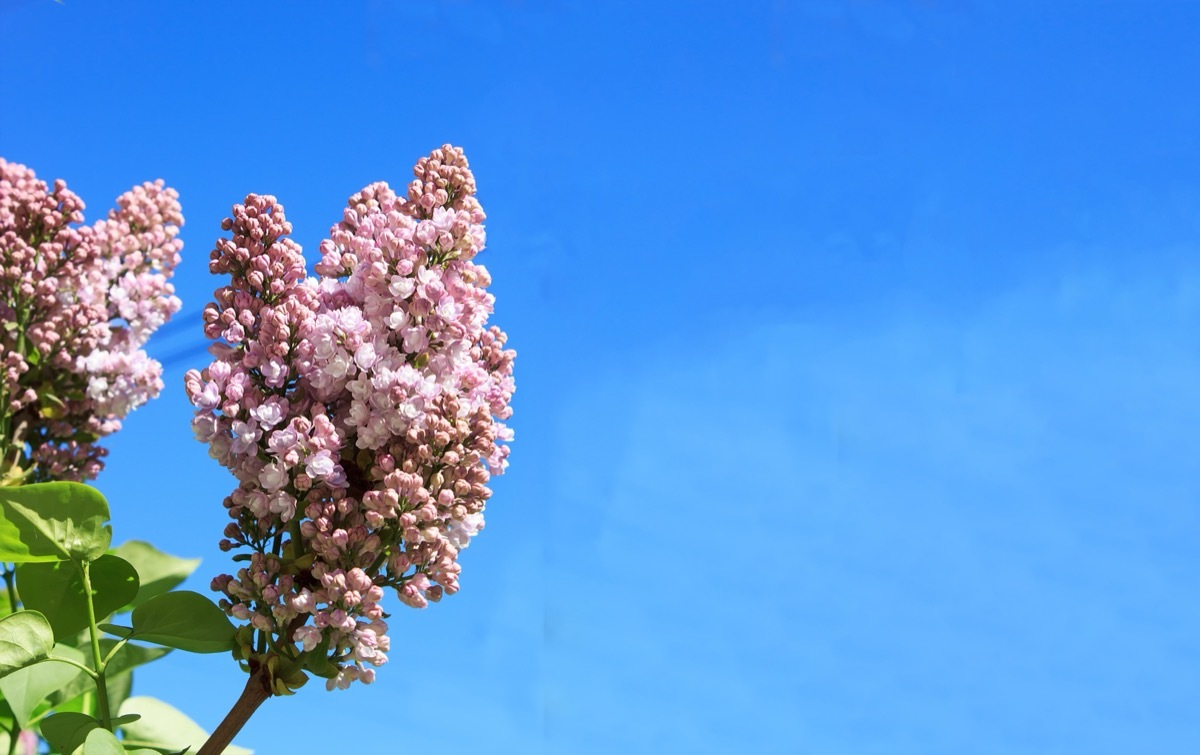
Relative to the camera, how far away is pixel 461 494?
89 centimetres

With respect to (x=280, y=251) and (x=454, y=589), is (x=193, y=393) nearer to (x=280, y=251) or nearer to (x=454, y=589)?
(x=280, y=251)

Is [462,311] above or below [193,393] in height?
above

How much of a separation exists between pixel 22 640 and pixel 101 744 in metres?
0.12

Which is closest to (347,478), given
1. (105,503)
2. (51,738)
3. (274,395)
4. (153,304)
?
(274,395)

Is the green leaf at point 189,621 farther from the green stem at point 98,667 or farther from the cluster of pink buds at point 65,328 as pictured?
the cluster of pink buds at point 65,328

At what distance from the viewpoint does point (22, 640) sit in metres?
0.88

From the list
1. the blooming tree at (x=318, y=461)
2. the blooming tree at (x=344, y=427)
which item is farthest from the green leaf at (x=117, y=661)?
the blooming tree at (x=344, y=427)

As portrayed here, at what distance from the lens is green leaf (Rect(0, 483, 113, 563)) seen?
881mm

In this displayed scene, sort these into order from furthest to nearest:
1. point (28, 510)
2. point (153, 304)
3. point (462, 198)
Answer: point (153, 304), point (462, 198), point (28, 510)

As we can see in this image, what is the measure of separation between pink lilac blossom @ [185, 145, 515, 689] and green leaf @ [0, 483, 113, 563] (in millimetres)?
108

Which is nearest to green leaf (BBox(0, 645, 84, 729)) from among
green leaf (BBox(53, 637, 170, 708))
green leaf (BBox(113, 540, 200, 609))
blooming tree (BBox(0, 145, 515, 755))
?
blooming tree (BBox(0, 145, 515, 755))

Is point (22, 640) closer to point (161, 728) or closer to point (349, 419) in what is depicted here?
point (349, 419)

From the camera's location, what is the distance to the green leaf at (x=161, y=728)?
1.26m

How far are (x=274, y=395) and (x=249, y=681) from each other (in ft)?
0.77
